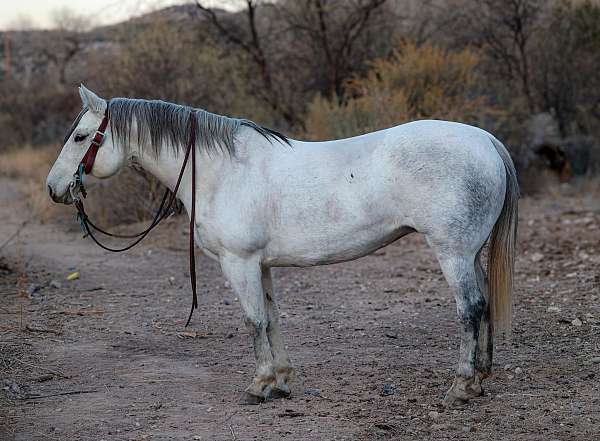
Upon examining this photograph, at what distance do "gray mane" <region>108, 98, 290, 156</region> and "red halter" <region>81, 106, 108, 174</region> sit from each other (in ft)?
0.16

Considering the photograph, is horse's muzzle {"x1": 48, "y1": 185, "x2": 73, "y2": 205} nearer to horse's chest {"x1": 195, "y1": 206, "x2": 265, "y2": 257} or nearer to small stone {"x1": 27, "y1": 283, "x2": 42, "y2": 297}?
horse's chest {"x1": 195, "y1": 206, "x2": 265, "y2": 257}

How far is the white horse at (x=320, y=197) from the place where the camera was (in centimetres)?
427

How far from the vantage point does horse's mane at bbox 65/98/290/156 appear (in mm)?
4645

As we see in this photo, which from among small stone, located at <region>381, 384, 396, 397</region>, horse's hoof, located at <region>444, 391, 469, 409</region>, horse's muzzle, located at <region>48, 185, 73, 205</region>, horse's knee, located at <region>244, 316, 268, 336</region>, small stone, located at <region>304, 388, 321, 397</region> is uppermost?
horse's muzzle, located at <region>48, 185, 73, 205</region>

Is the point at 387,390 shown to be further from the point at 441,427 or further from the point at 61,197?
the point at 61,197

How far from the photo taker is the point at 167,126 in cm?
467

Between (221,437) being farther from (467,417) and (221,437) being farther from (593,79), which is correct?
(593,79)

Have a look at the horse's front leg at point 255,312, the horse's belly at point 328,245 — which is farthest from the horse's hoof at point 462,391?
the horse's front leg at point 255,312

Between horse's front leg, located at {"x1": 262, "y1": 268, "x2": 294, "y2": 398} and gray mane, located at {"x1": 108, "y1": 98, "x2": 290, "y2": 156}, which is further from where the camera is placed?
horse's front leg, located at {"x1": 262, "y1": 268, "x2": 294, "y2": 398}

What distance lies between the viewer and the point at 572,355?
518 cm

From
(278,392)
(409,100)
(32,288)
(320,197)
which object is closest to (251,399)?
(278,392)

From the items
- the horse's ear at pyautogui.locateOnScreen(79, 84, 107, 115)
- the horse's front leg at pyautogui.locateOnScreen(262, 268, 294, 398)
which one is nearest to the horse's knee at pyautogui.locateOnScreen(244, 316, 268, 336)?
the horse's front leg at pyautogui.locateOnScreen(262, 268, 294, 398)

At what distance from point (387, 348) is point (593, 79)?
11306 millimetres

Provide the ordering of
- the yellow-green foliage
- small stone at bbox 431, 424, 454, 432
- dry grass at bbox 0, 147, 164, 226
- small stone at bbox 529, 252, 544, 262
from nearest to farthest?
small stone at bbox 431, 424, 454, 432, small stone at bbox 529, 252, 544, 262, dry grass at bbox 0, 147, 164, 226, the yellow-green foliage
